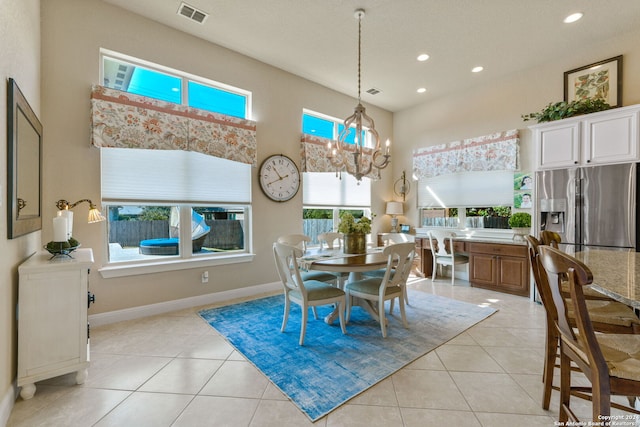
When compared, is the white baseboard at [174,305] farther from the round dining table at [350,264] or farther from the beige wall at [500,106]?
the beige wall at [500,106]

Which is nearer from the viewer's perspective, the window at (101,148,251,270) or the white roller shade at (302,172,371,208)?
the window at (101,148,251,270)

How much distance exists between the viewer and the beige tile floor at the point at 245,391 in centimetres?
167

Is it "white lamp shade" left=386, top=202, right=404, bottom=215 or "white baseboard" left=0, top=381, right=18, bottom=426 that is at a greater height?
"white lamp shade" left=386, top=202, right=404, bottom=215

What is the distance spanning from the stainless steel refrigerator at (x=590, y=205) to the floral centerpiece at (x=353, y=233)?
2.62 meters

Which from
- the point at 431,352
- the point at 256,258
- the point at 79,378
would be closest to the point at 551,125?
the point at 431,352

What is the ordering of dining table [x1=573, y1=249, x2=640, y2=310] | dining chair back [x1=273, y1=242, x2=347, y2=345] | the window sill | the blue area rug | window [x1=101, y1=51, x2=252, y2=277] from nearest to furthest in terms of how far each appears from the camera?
dining table [x1=573, y1=249, x2=640, y2=310] < the blue area rug < dining chair back [x1=273, y1=242, x2=347, y2=345] < the window sill < window [x1=101, y1=51, x2=252, y2=277]

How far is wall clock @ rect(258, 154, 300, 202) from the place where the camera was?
13.9 feet

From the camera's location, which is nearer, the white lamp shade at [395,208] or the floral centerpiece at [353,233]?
the floral centerpiece at [353,233]

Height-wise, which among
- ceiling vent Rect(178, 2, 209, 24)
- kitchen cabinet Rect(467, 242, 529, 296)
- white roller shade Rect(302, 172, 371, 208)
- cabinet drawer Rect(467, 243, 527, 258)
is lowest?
kitchen cabinet Rect(467, 242, 529, 296)

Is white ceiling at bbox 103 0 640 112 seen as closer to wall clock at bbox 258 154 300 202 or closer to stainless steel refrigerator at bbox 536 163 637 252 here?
wall clock at bbox 258 154 300 202

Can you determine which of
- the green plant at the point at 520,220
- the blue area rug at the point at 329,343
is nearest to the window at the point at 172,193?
the blue area rug at the point at 329,343

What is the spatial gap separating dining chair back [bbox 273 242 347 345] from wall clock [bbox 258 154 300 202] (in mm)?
1718

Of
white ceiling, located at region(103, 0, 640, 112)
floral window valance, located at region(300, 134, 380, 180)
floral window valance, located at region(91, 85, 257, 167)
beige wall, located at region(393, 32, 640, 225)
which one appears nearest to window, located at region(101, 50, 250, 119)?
floral window valance, located at region(91, 85, 257, 167)

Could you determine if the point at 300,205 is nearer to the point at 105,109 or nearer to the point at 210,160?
the point at 210,160
